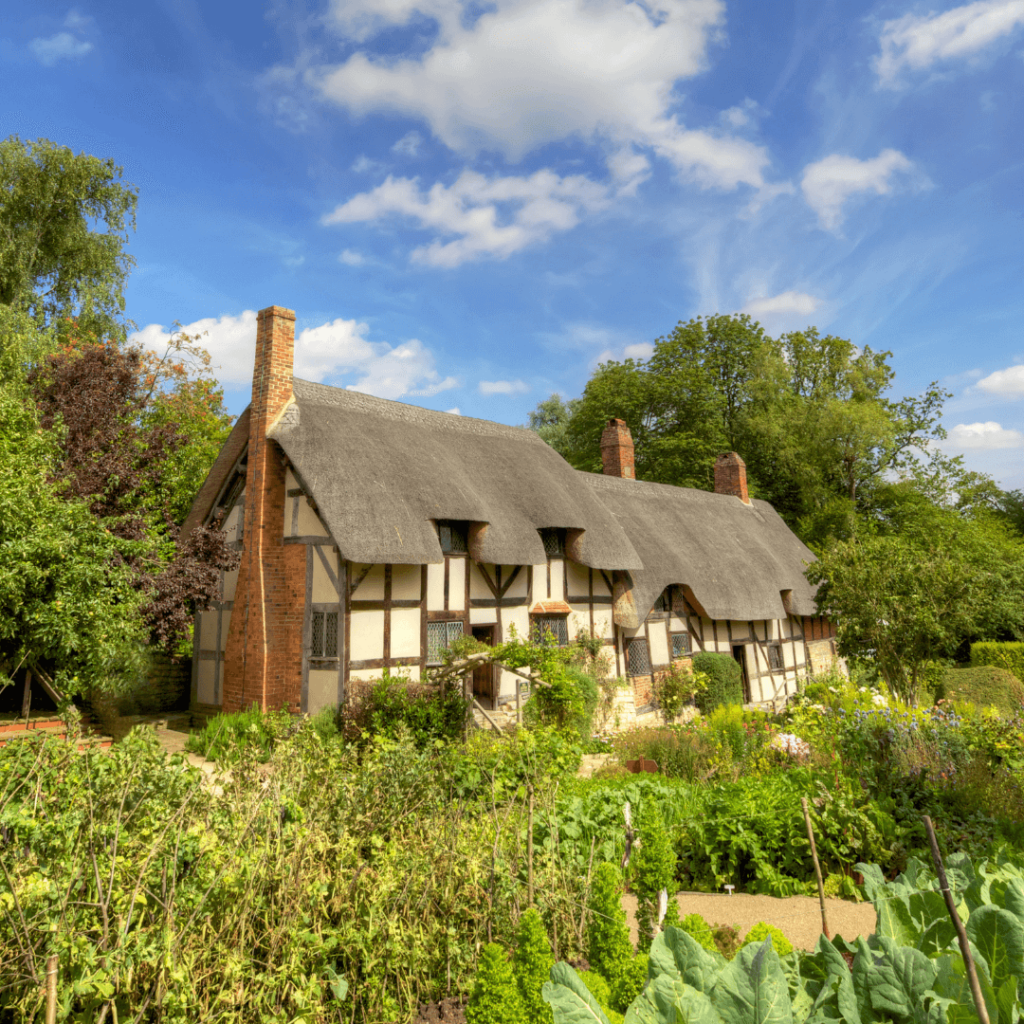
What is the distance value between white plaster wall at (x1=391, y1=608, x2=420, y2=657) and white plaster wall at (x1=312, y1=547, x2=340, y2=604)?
1040mm

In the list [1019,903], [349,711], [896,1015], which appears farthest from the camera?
[349,711]

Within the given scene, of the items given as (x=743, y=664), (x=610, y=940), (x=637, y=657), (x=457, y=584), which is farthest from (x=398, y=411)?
(x=610, y=940)

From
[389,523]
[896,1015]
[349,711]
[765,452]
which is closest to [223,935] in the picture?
[896,1015]

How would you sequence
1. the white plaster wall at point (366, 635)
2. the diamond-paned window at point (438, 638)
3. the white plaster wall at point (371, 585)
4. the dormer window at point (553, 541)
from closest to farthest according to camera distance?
the white plaster wall at point (366, 635) → the white plaster wall at point (371, 585) → the diamond-paned window at point (438, 638) → the dormer window at point (553, 541)

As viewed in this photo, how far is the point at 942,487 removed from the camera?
26.6 meters

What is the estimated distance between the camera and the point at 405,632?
1208 cm

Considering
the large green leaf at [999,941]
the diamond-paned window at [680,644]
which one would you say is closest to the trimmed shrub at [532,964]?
the large green leaf at [999,941]

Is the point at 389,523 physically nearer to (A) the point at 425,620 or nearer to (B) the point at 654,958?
(A) the point at 425,620

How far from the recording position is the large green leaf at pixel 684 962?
5.48 feet

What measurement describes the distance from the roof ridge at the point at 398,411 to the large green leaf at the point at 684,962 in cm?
1234

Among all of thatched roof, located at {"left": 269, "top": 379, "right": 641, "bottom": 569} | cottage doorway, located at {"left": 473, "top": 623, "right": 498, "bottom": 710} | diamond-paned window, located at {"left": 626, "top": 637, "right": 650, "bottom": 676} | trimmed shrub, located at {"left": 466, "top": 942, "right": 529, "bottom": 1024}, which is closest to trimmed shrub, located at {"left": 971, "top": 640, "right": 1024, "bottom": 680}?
diamond-paned window, located at {"left": 626, "top": 637, "right": 650, "bottom": 676}

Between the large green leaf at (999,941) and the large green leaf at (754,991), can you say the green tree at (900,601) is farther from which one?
the large green leaf at (754,991)

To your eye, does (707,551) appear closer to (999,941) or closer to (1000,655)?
(1000,655)

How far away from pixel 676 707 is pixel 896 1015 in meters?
15.4
